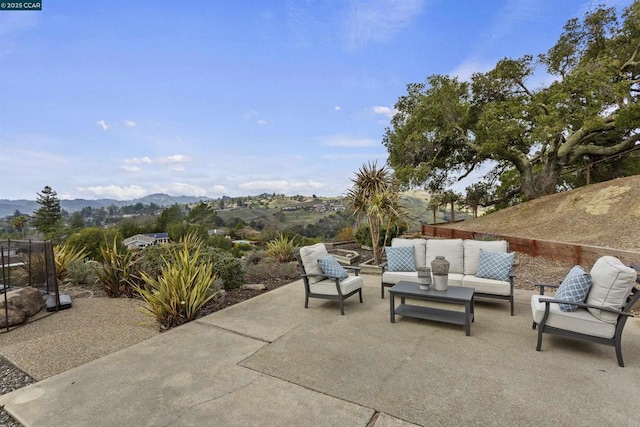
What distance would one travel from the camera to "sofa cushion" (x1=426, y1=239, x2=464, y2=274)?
4910mm

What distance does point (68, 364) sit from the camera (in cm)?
308

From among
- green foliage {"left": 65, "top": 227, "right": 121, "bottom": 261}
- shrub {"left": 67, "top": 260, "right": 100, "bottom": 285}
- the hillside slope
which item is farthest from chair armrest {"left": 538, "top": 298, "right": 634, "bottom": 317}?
green foliage {"left": 65, "top": 227, "right": 121, "bottom": 261}

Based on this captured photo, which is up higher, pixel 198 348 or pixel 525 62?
pixel 525 62

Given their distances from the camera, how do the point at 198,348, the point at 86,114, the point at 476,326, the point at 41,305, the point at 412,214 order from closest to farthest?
the point at 198,348, the point at 476,326, the point at 41,305, the point at 412,214, the point at 86,114

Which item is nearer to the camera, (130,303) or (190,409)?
(190,409)

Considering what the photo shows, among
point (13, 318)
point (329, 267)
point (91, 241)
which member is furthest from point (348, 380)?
point (91, 241)

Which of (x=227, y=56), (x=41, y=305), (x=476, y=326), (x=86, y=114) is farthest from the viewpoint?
(x=86, y=114)

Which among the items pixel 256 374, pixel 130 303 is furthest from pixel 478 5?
pixel 130 303

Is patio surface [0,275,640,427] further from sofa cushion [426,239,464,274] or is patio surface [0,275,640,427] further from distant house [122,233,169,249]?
distant house [122,233,169,249]

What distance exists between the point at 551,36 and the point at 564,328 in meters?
13.9

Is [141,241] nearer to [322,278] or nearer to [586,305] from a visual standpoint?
[322,278]

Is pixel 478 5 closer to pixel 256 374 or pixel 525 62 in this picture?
pixel 525 62

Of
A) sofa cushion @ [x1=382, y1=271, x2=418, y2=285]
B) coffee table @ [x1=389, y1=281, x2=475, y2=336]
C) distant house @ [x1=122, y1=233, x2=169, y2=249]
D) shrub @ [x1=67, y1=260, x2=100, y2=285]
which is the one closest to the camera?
coffee table @ [x1=389, y1=281, x2=475, y2=336]

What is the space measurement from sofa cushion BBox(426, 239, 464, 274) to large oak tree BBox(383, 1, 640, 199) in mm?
6957
